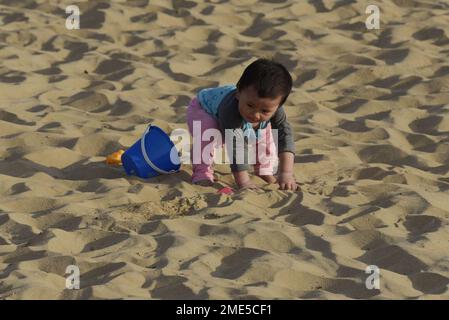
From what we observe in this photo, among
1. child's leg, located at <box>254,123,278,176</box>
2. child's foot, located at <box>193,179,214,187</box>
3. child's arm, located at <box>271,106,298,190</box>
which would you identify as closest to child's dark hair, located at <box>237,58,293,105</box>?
child's arm, located at <box>271,106,298,190</box>

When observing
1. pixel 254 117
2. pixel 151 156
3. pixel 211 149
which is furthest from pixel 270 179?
pixel 151 156

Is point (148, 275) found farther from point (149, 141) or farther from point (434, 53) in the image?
point (434, 53)

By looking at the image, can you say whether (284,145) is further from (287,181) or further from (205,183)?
(205,183)

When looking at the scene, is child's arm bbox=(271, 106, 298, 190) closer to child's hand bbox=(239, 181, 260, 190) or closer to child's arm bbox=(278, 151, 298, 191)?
child's arm bbox=(278, 151, 298, 191)

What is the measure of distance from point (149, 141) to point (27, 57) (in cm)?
223

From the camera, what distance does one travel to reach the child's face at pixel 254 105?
16.5 ft

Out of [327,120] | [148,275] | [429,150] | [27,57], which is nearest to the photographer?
[148,275]

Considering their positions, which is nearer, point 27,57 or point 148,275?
point 148,275

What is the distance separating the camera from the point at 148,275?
13.8ft

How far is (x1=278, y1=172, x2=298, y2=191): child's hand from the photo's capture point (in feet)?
17.2

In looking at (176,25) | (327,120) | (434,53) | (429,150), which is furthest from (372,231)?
(176,25)

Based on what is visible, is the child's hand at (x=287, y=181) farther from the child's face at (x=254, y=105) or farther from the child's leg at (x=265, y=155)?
the child's face at (x=254, y=105)

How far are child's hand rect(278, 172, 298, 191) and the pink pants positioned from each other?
0.18 meters
